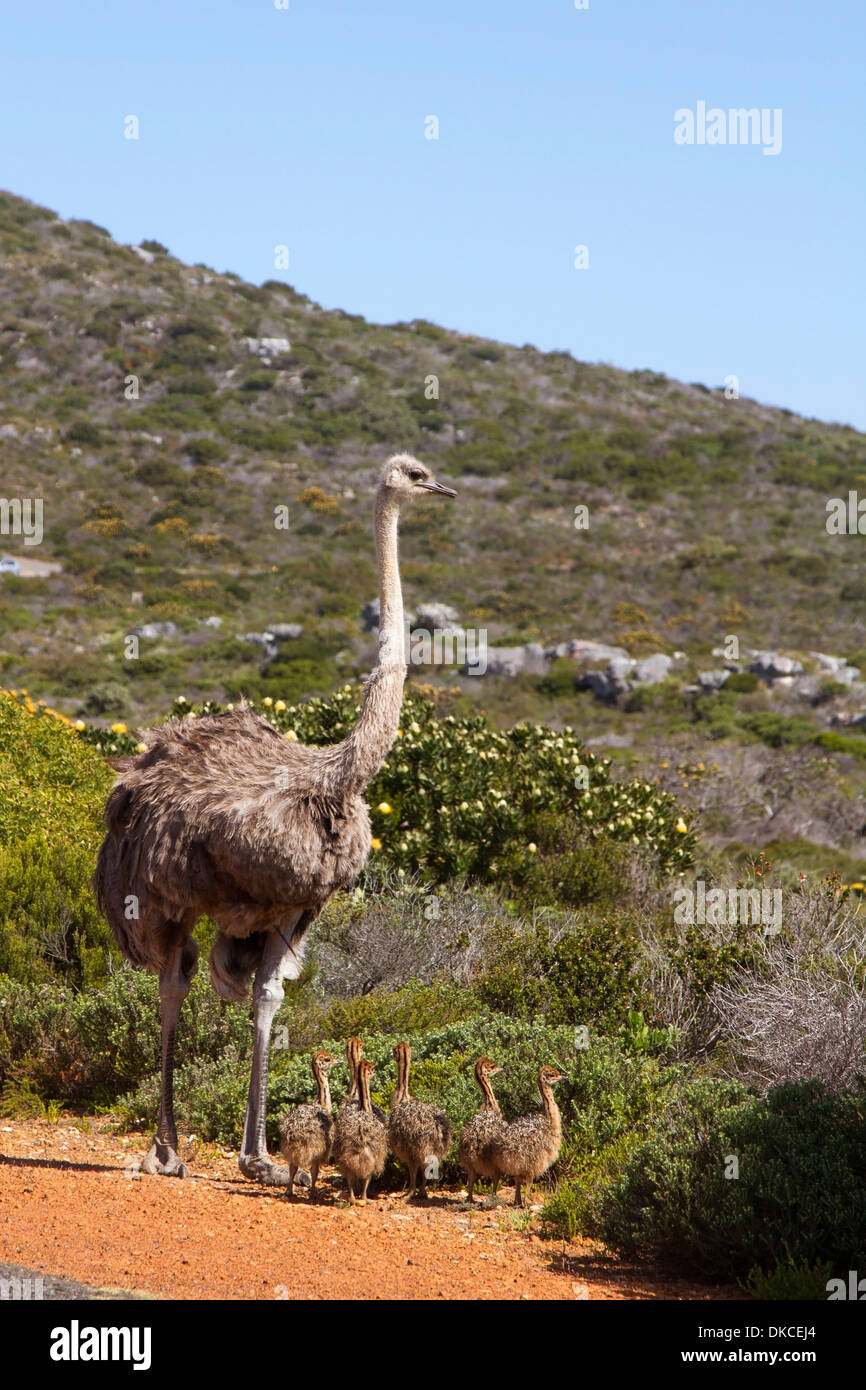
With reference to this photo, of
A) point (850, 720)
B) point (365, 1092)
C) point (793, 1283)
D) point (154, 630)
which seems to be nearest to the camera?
point (793, 1283)

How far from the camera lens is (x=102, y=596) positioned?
122ft

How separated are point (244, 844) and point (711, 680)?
28.0 metres

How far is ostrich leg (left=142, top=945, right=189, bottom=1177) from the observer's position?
6.43 metres

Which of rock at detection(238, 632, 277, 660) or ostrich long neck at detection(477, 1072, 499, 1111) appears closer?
ostrich long neck at detection(477, 1072, 499, 1111)

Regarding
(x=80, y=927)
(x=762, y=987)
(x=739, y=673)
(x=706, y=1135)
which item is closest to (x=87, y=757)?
(x=80, y=927)

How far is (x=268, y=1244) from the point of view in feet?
17.5

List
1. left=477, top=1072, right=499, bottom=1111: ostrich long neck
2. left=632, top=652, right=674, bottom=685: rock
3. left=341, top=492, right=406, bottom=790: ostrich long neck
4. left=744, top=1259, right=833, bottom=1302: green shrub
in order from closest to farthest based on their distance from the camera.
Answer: left=744, top=1259, right=833, bottom=1302: green shrub
left=341, top=492, right=406, bottom=790: ostrich long neck
left=477, top=1072, right=499, bottom=1111: ostrich long neck
left=632, top=652, right=674, bottom=685: rock

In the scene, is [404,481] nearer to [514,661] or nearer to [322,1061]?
[322,1061]

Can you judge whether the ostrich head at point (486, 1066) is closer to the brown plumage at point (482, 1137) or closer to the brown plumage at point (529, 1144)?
the brown plumage at point (482, 1137)

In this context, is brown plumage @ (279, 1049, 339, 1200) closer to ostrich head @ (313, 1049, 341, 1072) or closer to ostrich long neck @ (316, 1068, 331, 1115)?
ostrich long neck @ (316, 1068, 331, 1115)

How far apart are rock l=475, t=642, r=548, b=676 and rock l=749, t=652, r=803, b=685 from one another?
5163 mm

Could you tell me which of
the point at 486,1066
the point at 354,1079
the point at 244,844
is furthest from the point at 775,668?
the point at 244,844

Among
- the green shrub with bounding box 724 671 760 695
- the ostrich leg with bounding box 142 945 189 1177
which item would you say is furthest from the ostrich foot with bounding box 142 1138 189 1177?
the green shrub with bounding box 724 671 760 695
